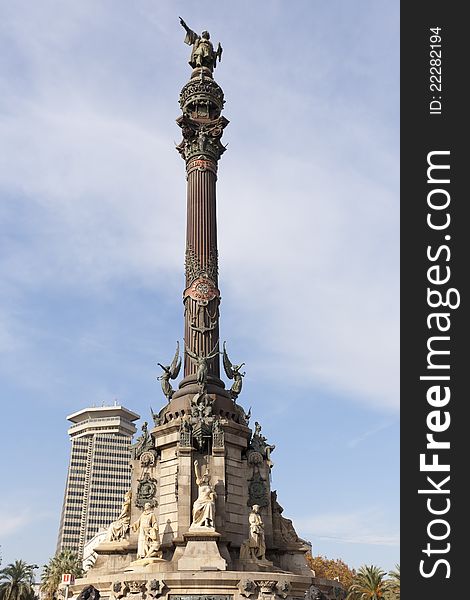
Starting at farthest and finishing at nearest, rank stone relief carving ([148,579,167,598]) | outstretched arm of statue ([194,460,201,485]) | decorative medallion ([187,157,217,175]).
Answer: decorative medallion ([187,157,217,175]) < outstretched arm of statue ([194,460,201,485]) < stone relief carving ([148,579,167,598])

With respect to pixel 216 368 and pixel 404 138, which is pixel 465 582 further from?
pixel 216 368

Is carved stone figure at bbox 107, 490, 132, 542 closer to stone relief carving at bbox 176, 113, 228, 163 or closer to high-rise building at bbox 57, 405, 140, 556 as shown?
stone relief carving at bbox 176, 113, 228, 163

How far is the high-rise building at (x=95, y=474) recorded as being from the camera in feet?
555

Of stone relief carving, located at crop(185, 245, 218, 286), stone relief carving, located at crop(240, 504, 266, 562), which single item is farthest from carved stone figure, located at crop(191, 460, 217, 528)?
stone relief carving, located at crop(185, 245, 218, 286)

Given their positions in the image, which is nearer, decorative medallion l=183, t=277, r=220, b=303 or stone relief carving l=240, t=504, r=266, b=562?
stone relief carving l=240, t=504, r=266, b=562

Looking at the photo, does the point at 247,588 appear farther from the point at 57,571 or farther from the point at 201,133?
the point at 57,571

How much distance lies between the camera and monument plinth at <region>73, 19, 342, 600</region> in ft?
88.7

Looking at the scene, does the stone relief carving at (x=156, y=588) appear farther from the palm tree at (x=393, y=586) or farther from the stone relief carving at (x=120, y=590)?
the palm tree at (x=393, y=586)

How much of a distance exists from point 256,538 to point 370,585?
88.7 feet

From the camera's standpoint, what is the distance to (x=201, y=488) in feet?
99.3

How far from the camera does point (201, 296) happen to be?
121 feet

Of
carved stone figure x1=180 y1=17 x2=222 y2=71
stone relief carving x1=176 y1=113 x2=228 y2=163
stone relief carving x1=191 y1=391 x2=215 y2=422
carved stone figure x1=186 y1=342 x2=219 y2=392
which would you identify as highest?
carved stone figure x1=180 y1=17 x2=222 y2=71

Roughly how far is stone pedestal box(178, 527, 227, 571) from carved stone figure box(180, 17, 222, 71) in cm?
2725

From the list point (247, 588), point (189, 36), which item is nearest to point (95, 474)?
point (189, 36)
